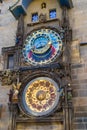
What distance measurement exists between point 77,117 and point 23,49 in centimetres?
321

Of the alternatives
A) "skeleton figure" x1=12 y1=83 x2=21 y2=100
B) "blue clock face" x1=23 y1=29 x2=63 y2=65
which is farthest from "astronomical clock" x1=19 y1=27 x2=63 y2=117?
"skeleton figure" x1=12 y1=83 x2=21 y2=100

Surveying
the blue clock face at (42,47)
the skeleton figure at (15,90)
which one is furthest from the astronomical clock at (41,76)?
the skeleton figure at (15,90)

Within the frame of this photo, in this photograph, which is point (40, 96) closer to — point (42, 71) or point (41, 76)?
point (41, 76)

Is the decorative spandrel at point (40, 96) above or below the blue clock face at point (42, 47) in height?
below

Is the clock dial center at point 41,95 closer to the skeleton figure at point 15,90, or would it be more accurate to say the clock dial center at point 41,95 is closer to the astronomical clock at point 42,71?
the astronomical clock at point 42,71

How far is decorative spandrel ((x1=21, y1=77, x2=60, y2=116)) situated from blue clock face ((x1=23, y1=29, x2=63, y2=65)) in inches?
30.0

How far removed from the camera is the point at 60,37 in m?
8.62

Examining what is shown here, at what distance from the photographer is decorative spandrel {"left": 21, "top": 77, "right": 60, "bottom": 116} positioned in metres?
7.82

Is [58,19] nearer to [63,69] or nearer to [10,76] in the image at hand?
[63,69]

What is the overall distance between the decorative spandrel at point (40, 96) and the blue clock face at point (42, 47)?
763 mm

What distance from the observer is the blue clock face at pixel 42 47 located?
852 centimetres

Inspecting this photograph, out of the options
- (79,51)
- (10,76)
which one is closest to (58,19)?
(79,51)

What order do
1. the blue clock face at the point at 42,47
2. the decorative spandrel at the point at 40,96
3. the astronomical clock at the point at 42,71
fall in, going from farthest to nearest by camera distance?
the blue clock face at the point at 42,47
the decorative spandrel at the point at 40,96
the astronomical clock at the point at 42,71

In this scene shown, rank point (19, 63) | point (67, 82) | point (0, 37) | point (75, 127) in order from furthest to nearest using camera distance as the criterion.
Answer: point (0, 37) < point (19, 63) < point (67, 82) < point (75, 127)
